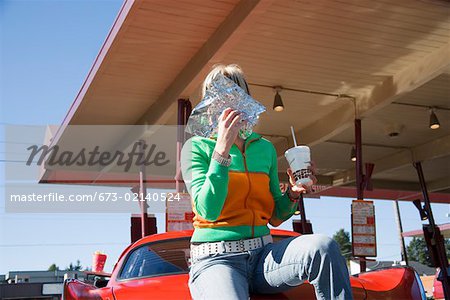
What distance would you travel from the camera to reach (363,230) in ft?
27.4

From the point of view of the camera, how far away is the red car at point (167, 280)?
2484 millimetres

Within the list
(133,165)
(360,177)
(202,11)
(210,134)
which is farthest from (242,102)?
(133,165)

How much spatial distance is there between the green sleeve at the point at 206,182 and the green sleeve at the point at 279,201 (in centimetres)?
36

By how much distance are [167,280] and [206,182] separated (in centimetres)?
100

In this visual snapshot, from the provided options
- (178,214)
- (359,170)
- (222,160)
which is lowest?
(222,160)

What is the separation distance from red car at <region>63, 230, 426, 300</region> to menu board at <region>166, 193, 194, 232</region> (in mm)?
3844

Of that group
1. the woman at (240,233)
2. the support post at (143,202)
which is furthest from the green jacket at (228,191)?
the support post at (143,202)

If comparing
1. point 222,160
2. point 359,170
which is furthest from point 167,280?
point 359,170

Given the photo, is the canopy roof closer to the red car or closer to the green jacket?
the red car

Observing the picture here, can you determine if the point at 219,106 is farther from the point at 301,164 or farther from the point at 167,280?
the point at 167,280

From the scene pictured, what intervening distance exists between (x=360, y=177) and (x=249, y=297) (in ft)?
25.9

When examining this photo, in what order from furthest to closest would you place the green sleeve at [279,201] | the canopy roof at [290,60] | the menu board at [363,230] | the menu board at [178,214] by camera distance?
the menu board at [363,230]
the menu board at [178,214]
the canopy roof at [290,60]
the green sleeve at [279,201]

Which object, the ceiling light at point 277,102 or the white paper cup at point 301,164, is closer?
the white paper cup at point 301,164
